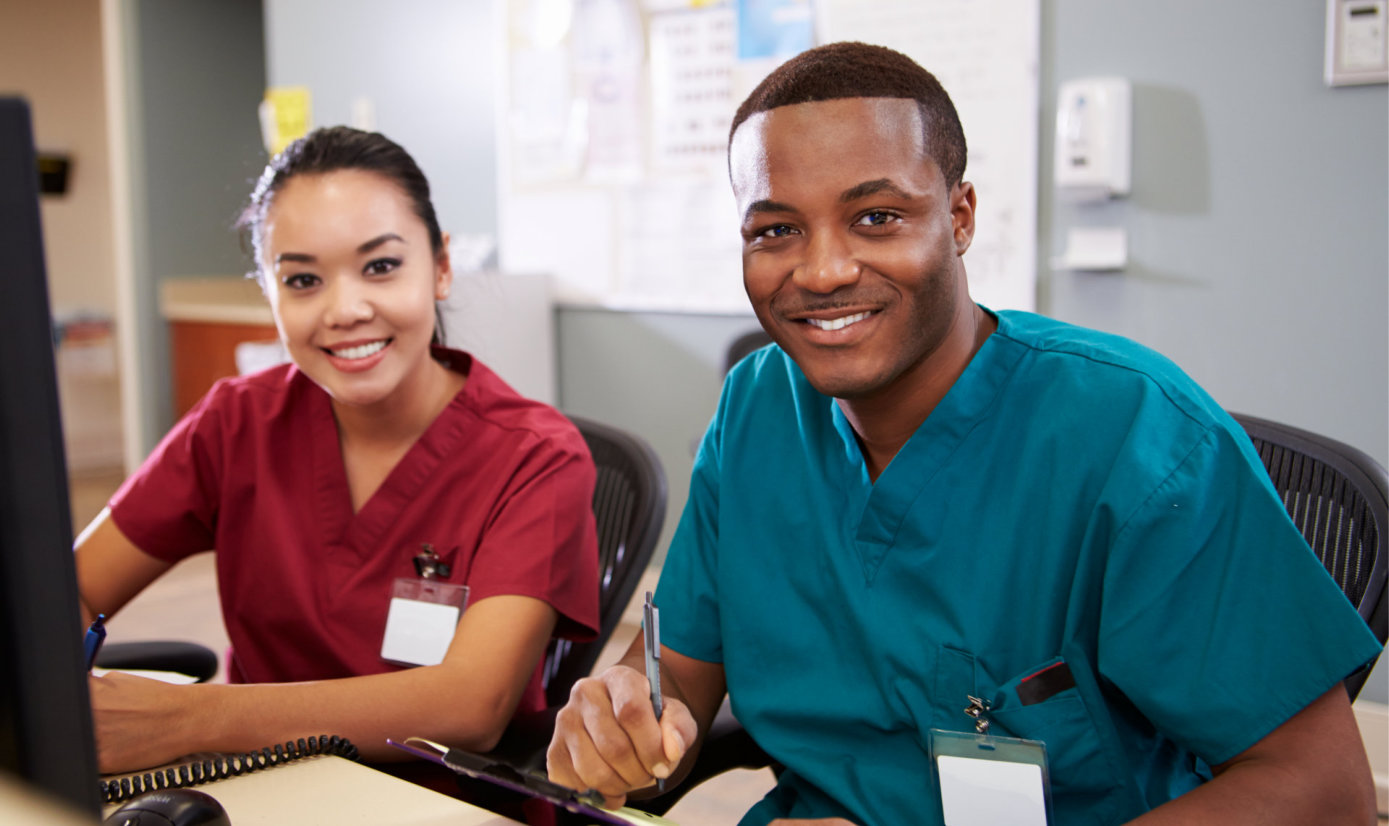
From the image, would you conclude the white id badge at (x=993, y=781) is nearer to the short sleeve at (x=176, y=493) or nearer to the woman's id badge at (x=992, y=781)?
the woman's id badge at (x=992, y=781)

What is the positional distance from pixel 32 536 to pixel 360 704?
0.67 meters

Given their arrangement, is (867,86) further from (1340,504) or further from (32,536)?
(32,536)

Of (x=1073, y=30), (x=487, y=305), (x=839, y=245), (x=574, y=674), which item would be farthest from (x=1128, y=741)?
(x=487, y=305)

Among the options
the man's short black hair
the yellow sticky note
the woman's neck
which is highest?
the yellow sticky note

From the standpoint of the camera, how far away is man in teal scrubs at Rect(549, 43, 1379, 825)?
798 mm

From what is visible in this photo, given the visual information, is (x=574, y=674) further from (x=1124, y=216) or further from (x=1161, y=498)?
(x=1124, y=216)

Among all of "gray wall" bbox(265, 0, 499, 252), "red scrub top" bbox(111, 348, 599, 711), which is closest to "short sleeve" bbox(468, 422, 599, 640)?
"red scrub top" bbox(111, 348, 599, 711)

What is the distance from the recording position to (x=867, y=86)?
36.9 inches

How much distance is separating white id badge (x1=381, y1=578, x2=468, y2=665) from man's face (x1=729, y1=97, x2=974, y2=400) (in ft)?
1.56

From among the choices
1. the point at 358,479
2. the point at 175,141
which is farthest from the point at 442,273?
the point at 175,141

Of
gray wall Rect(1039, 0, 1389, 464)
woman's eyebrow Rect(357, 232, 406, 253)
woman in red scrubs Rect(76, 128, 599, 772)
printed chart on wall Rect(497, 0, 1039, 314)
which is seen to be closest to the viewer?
woman in red scrubs Rect(76, 128, 599, 772)

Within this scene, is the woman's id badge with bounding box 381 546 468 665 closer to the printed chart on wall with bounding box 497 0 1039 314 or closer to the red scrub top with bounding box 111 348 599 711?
the red scrub top with bounding box 111 348 599 711

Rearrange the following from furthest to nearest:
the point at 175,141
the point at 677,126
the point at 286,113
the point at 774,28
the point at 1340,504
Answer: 1. the point at 175,141
2. the point at 286,113
3. the point at 677,126
4. the point at 774,28
5. the point at 1340,504

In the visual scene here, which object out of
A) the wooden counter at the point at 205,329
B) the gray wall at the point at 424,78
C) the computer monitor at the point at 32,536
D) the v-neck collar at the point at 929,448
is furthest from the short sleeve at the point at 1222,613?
the wooden counter at the point at 205,329
